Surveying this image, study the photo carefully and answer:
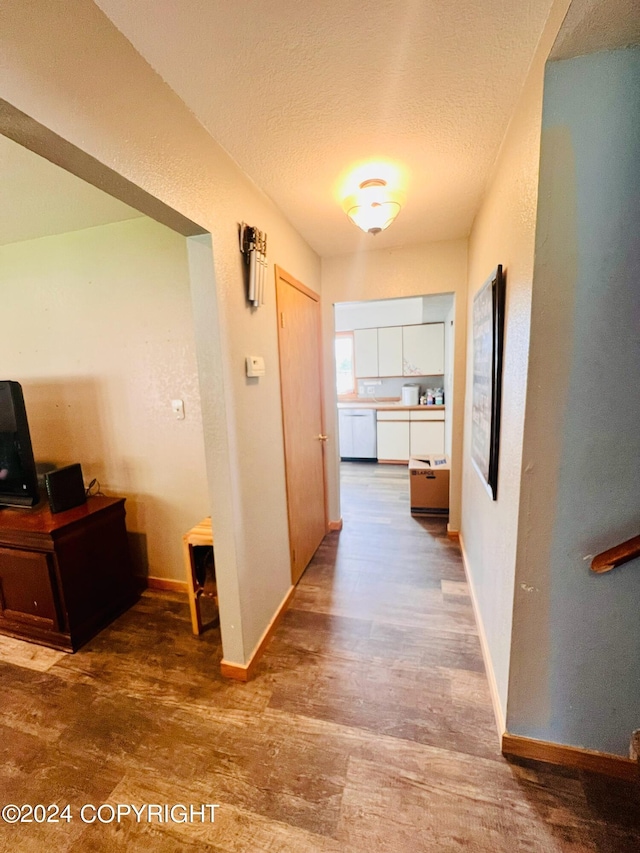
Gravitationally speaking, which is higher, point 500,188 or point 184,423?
point 500,188

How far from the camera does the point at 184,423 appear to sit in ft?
7.17

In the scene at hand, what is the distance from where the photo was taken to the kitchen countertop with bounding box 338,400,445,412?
501 centimetres

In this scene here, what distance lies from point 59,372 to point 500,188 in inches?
109

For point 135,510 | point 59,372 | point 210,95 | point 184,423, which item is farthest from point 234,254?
point 135,510

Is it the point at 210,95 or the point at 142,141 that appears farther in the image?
the point at 210,95

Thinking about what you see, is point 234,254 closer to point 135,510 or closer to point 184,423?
point 184,423

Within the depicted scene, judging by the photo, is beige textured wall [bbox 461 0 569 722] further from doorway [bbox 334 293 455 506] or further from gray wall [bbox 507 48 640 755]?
doorway [bbox 334 293 455 506]

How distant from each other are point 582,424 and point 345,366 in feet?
16.7

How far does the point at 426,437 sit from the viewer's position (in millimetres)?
5074

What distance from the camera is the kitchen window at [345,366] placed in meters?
5.91

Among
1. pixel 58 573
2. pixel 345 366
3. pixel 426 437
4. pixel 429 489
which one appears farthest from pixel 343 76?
pixel 345 366

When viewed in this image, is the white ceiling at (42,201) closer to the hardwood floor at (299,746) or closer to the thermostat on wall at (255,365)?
the thermostat on wall at (255,365)

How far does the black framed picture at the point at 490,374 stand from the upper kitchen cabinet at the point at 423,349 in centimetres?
332

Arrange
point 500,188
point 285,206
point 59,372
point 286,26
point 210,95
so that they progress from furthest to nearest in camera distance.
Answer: point 59,372
point 285,206
point 500,188
point 210,95
point 286,26
